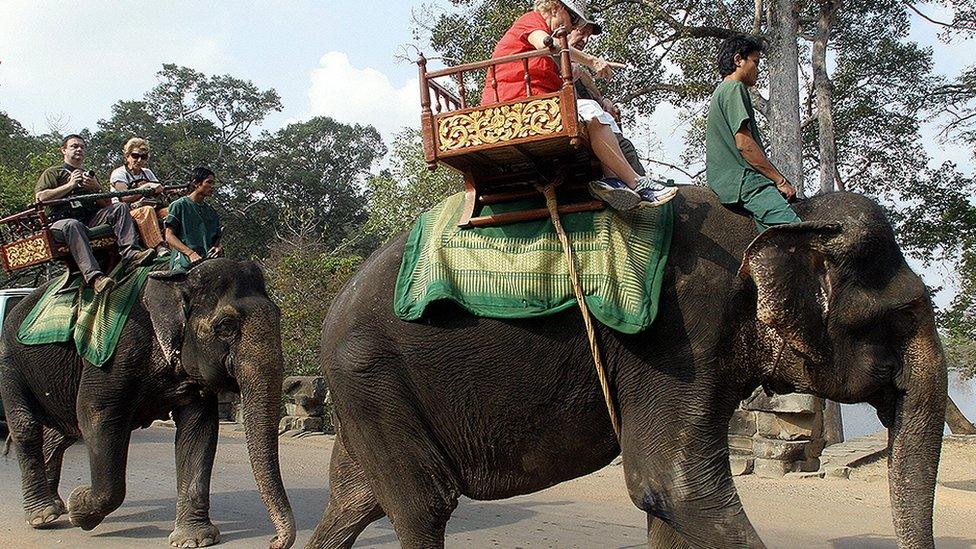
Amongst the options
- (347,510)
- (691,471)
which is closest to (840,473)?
(347,510)

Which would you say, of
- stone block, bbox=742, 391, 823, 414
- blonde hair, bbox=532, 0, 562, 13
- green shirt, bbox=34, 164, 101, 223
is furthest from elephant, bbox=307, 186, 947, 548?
stone block, bbox=742, 391, 823, 414

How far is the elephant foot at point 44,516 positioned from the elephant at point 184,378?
2cm

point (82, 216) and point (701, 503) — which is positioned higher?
point (82, 216)

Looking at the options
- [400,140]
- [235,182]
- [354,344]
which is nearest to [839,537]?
[354,344]

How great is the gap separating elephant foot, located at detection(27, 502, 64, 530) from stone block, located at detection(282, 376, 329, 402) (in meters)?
7.39

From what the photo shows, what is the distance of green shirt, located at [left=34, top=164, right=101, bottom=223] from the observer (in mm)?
6863

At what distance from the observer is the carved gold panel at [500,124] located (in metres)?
3.29

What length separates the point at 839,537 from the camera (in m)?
6.29

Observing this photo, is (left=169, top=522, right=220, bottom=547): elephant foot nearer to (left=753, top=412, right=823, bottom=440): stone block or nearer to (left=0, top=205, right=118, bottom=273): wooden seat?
(left=0, top=205, right=118, bottom=273): wooden seat

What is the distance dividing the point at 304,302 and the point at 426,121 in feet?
43.4

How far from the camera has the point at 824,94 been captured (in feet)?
47.1

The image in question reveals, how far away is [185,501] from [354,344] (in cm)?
292

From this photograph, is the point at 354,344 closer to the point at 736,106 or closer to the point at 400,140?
the point at 736,106

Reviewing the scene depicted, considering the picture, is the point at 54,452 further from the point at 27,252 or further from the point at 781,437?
the point at 781,437
